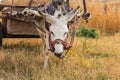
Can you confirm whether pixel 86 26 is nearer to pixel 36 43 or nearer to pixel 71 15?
pixel 36 43

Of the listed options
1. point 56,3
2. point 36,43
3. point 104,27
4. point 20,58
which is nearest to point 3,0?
point 36,43

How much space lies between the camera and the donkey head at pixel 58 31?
501cm

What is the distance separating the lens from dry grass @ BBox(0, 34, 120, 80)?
556cm

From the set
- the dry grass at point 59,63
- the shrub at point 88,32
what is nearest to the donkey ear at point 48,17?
the dry grass at point 59,63

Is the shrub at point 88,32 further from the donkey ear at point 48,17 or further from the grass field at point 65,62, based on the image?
the donkey ear at point 48,17

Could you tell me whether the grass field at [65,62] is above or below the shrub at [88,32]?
below

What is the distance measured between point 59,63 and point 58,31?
1169mm

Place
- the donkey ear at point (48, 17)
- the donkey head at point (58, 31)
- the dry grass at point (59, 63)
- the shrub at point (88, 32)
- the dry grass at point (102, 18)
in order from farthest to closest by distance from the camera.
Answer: the dry grass at point (102, 18), the shrub at point (88, 32), the dry grass at point (59, 63), the donkey ear at point (48, 17), the donkey head at point (58, 31)

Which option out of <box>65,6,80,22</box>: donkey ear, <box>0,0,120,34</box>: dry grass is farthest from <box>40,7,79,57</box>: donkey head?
<box>0,0,120,34</box>: dry grass

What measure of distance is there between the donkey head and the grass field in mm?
522

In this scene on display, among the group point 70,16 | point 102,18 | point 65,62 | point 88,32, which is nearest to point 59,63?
point 65,62

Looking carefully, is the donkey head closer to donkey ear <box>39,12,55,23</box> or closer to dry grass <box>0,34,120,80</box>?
donkey ear <box>39,12,55,23</box>

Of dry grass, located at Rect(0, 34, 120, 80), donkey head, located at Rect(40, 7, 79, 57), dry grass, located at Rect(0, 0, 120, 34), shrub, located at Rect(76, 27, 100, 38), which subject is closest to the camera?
donkey head, located at Rect(40, 7, 79, 57)

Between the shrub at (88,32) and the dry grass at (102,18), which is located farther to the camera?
the dry grass at (102,18)
